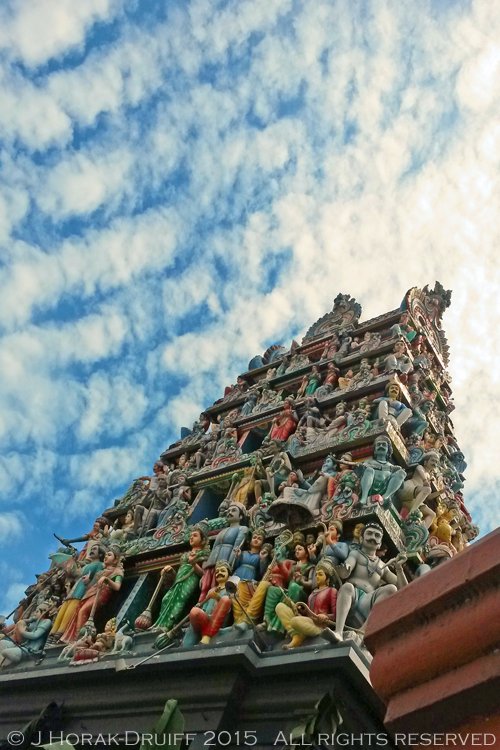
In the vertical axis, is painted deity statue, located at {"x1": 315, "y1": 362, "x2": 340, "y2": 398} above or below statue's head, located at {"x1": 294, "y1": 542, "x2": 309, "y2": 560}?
above

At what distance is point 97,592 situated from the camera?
11898mm

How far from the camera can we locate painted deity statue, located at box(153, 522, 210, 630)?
10383mm

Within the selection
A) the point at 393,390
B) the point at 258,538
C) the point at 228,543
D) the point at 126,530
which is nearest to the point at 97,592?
the point at 126,530

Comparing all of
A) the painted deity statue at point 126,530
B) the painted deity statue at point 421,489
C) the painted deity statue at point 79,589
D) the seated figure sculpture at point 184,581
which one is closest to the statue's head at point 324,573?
the seated figure sculpture at point 184,581

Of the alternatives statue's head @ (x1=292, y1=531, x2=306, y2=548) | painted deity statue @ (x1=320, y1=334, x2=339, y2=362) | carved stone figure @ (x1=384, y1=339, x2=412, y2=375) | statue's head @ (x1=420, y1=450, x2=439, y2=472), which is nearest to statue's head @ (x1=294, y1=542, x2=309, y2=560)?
statue's head @ (x1=292, y1=531, x2=306, y2=548)

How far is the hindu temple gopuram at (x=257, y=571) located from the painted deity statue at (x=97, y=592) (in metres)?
0.04

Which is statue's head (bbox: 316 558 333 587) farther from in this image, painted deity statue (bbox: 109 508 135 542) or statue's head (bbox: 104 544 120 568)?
painted deity statue (bbox: 109 508 135 542)

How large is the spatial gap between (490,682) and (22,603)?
44.6ft

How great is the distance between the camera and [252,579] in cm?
994

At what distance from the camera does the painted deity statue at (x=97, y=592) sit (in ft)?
37.3

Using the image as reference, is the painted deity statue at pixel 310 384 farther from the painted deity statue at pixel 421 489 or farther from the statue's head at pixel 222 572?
the statue's head at pixel 222 572

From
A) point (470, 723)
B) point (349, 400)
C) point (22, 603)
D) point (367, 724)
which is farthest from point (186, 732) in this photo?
point (349, 400)

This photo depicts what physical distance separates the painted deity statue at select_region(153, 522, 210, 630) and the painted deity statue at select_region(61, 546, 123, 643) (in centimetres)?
113

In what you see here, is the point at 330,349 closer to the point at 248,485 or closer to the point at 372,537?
the point at 248,485
